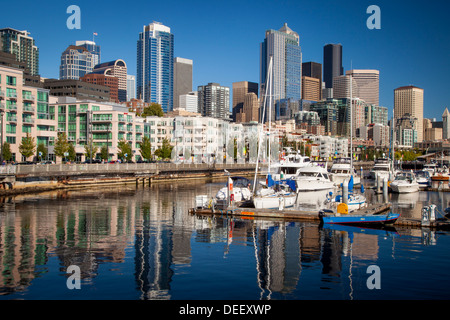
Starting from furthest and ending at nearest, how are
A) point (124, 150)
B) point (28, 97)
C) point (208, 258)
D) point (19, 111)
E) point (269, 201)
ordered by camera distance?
point (124, 150) → point (28, 97) → point (19, 111) → point (269, 201) → point (208, 258)

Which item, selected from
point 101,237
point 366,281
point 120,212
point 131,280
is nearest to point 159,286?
point 131,280

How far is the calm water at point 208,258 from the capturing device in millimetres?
22062

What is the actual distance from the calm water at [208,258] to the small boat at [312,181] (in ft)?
68.2

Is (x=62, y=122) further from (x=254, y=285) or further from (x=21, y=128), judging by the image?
(x=254, y=285)

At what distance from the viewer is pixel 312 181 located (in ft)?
204

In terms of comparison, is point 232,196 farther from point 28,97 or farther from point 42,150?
point 28,97

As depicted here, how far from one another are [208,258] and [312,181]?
36218mm

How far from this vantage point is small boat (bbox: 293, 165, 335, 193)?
61.9 meters

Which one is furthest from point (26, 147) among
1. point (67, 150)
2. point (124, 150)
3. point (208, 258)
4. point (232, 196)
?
point (208, 258)

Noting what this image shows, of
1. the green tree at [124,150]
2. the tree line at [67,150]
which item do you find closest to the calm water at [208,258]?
the tree line at [67,150]

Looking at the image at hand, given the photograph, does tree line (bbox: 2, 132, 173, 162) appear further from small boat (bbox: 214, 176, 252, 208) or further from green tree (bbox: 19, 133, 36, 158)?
small boat (bbox: 214, 176, 252, 208)

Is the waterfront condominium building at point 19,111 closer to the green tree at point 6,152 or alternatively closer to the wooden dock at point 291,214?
the green tree at point 6,152
